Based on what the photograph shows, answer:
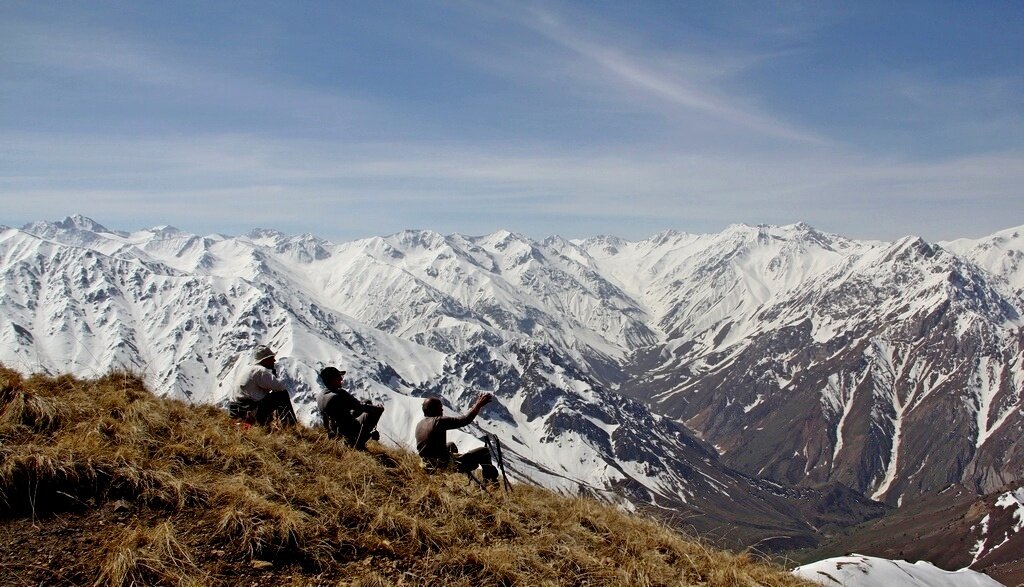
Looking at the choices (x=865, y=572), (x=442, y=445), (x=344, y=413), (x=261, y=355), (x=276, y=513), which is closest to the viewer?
(x=276, y=513)

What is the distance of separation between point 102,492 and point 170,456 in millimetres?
1371

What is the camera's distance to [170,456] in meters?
10.5

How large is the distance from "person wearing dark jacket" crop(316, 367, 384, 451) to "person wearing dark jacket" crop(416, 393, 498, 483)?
1.19 m

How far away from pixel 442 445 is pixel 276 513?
5.44m

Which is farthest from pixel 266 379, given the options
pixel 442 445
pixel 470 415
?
pixel 470 415

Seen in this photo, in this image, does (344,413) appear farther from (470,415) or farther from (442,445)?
(470,415)

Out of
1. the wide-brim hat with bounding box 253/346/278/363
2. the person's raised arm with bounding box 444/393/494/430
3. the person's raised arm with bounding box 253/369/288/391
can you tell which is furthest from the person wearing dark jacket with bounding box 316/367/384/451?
the person's raised arm with bounding box 444/393/494/430

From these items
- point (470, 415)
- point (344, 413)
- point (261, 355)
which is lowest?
point (344, 413)

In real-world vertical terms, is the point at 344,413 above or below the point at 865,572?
above

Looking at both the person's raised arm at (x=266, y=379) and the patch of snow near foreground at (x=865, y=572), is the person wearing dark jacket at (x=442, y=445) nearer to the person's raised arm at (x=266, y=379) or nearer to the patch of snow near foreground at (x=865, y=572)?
the person's raised arm at (x=266, y=379)

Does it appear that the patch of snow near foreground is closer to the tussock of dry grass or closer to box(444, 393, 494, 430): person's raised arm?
the tussock of dry grass

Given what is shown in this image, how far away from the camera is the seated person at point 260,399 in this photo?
48.0ft

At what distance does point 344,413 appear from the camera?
14.6 meters

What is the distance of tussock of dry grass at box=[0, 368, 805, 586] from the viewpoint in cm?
852
